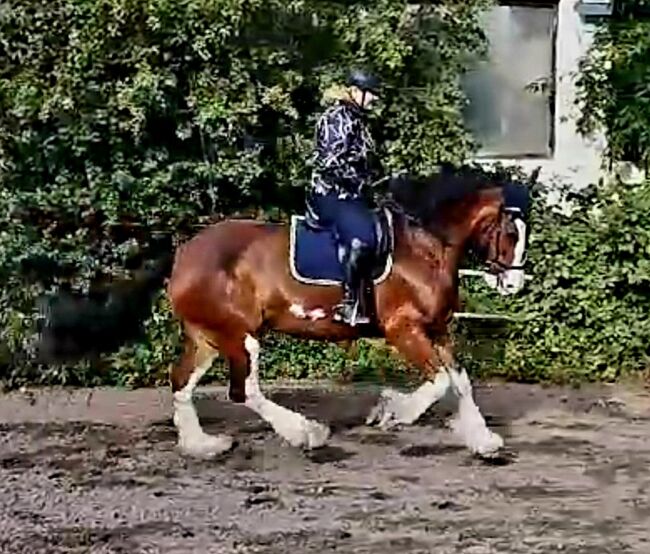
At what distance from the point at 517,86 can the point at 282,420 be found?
21.4 feet

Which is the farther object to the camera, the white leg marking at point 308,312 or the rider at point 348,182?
the white leg marking at point 308,312

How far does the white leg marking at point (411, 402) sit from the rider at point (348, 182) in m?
Result: 0.58

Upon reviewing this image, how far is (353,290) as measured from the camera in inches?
379

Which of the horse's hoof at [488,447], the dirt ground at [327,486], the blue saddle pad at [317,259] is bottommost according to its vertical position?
the dirt ground at [327,486]

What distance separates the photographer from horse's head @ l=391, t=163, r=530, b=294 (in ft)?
32.3

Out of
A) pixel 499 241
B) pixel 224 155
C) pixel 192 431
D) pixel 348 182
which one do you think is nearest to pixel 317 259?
pixel 348 182

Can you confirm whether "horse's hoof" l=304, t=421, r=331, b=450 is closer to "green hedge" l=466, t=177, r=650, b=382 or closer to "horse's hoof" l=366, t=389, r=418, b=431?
"horse's hoof" l=366, t=389, r=418, b=431

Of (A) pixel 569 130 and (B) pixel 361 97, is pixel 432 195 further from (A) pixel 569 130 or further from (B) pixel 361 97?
(A) pixel 569 130

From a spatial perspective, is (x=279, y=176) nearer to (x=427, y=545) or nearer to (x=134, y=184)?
(x=134, y=184)

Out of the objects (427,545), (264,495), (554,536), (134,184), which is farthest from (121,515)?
(134,184)

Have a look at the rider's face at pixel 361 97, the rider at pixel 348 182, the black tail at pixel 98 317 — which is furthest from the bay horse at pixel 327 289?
the black tail at pixel 98 317

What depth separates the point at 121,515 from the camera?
8.19 metres

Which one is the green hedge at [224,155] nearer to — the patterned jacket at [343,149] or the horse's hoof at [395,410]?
the horse's hoof at [395,410]

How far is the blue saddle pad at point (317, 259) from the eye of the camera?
31.6 ft
